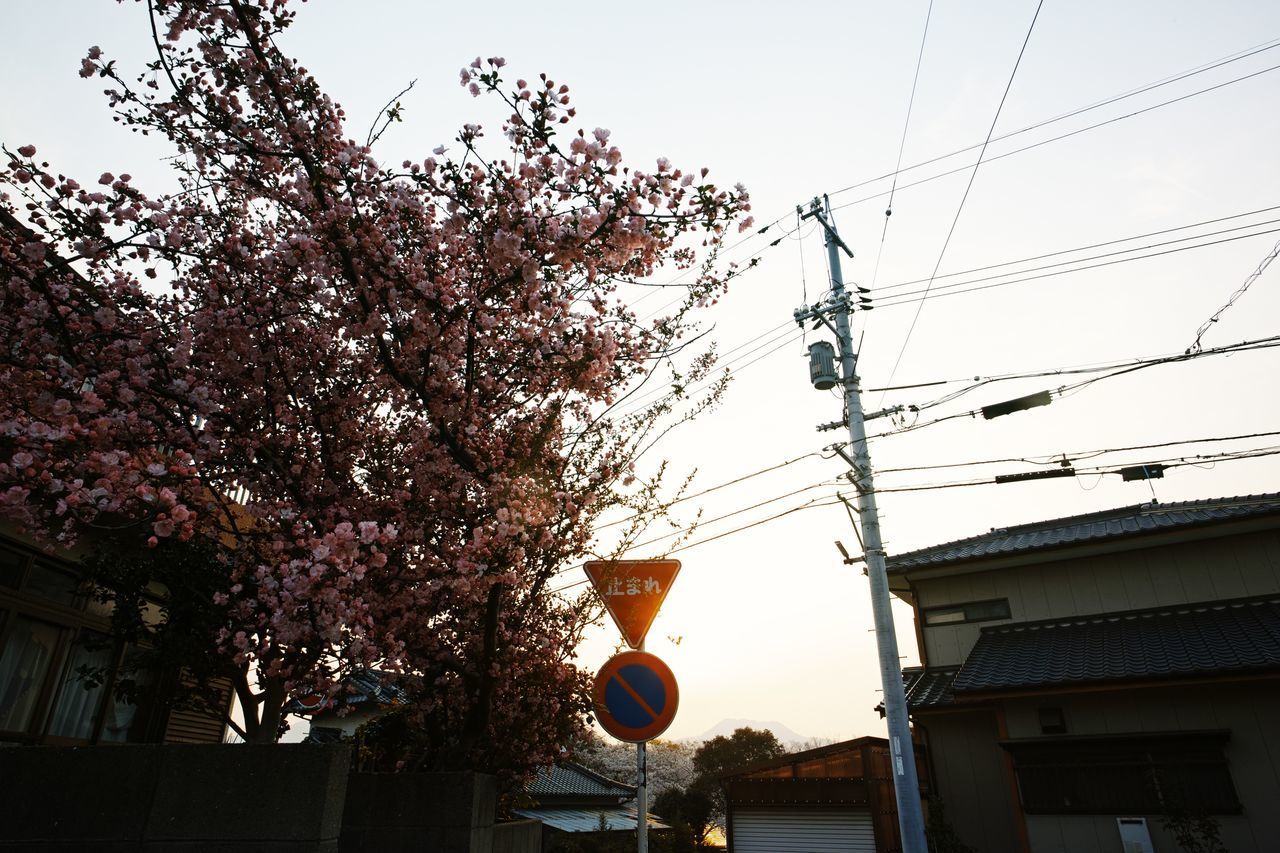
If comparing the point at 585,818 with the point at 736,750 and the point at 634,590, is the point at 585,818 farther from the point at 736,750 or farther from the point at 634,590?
the point at 634,590

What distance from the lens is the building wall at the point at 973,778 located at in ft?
44.9

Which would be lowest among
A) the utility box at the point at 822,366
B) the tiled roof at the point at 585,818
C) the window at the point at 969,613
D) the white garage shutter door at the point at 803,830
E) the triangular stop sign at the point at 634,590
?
the tiled roof at the point at 585,818

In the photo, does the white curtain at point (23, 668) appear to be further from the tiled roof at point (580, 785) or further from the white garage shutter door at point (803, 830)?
the tiled roof at point (580, 785)

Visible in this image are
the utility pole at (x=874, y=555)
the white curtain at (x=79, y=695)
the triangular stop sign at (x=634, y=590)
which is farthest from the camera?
the utility pole at (x=874, y=555)

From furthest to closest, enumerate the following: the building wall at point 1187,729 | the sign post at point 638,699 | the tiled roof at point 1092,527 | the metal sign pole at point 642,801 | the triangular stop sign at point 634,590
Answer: the tiled roof at point 1092,527 → the building wall at point 1187,729 → the triangular stop sign at point 634,590 → the sign post at point 638,699 → the metal sign pole at point 642,801

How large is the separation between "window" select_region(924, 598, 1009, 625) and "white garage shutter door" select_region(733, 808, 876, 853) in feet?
17.0

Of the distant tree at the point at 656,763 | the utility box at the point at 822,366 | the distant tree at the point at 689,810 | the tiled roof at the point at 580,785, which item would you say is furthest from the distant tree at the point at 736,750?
the utility box at the point at 822,366

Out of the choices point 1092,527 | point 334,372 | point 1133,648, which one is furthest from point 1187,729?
point 334,372

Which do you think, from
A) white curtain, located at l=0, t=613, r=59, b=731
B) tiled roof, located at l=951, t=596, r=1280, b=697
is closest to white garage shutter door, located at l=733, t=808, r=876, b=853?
tiled roof, located at l=951, t=596, r=1280, b=697

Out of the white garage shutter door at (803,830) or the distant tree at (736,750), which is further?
the distant tree at (736,750)

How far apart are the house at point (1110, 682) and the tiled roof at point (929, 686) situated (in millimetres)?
57

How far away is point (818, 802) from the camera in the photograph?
1620 centimetres

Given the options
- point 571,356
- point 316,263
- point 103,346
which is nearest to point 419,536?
point 571,356

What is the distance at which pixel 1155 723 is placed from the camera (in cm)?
1234
